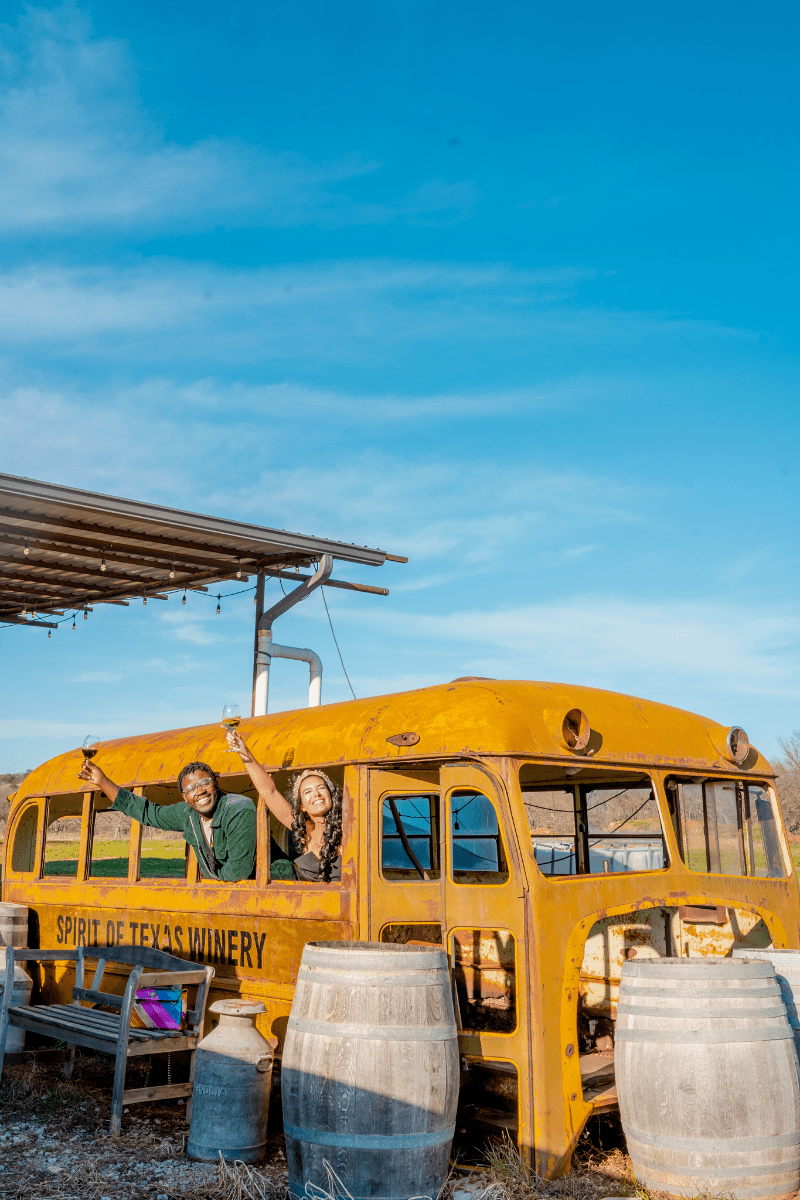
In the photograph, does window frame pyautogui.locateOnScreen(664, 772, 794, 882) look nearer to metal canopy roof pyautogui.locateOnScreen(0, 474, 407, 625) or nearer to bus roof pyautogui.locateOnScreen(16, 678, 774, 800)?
bus roof pyautogui.locateOnScreen(16, 678, 774, 800)

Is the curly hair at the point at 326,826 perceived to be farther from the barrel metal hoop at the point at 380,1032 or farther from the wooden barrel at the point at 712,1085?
the wooden barrel at the point at 712,1085

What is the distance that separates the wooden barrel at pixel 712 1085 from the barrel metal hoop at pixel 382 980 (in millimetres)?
839

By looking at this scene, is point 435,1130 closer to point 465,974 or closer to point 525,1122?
point 525,1122

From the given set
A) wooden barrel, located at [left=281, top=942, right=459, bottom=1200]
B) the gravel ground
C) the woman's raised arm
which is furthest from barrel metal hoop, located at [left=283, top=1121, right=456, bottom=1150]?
the woman's raised arm

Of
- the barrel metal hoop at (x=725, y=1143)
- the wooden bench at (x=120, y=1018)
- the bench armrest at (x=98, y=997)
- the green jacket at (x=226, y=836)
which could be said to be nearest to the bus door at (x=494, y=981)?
the barrel metal hoop at (x=725, y=1143)

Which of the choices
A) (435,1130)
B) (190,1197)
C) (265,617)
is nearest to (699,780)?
(435,1130)

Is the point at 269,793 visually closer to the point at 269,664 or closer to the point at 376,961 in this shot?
the point at 376,961

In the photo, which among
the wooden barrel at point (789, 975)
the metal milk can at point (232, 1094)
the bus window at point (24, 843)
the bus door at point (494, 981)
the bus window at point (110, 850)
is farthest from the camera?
the bus window at point (24, 843)

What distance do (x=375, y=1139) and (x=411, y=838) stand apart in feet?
9.23

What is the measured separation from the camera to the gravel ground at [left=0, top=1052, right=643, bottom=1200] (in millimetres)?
4426

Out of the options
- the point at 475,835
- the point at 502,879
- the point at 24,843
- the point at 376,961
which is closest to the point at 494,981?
the point at 502,879

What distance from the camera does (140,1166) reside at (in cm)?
498

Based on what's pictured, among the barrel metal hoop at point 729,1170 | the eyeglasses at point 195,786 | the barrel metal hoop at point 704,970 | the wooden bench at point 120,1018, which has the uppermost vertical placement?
the eyeglasses at point 195,786

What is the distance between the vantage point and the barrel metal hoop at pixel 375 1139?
4117 mm
